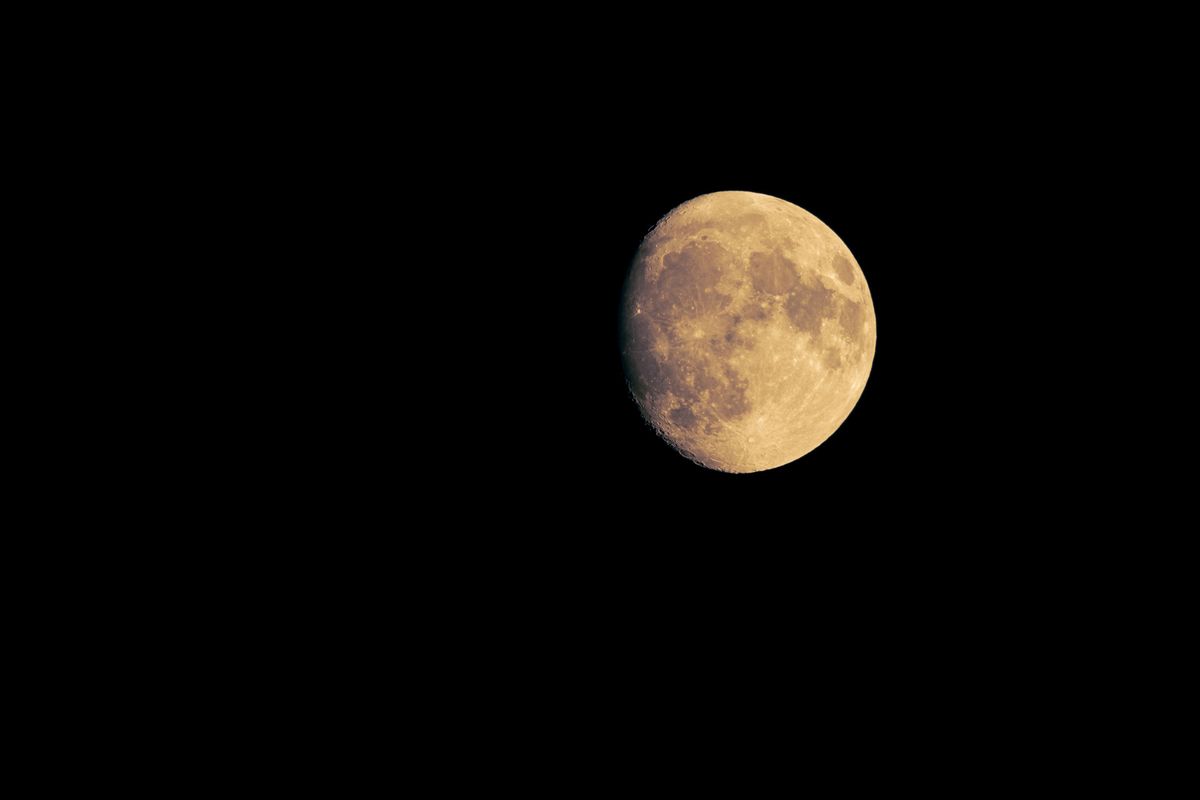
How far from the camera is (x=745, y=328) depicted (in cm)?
390

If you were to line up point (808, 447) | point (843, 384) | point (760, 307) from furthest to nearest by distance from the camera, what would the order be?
point (808, 447)
point (843, 384)
point (760, 307)

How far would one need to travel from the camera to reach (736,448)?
4312mm

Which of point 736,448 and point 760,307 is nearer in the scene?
point 760,307

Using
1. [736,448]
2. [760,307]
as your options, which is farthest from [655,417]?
[760,307]

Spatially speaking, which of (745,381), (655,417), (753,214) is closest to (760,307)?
(745,381)

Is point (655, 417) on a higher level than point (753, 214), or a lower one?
lower

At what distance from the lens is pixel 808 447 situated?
4.53 metres

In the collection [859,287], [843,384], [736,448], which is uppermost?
[859,287]

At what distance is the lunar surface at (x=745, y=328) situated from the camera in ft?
12.9

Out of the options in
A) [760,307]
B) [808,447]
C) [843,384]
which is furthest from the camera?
[808,447]

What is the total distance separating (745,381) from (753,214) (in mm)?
1075

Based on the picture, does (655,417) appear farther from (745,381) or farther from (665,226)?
(665,226)

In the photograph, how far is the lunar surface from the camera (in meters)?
3.94

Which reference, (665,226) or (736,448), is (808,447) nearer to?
(736,448)
